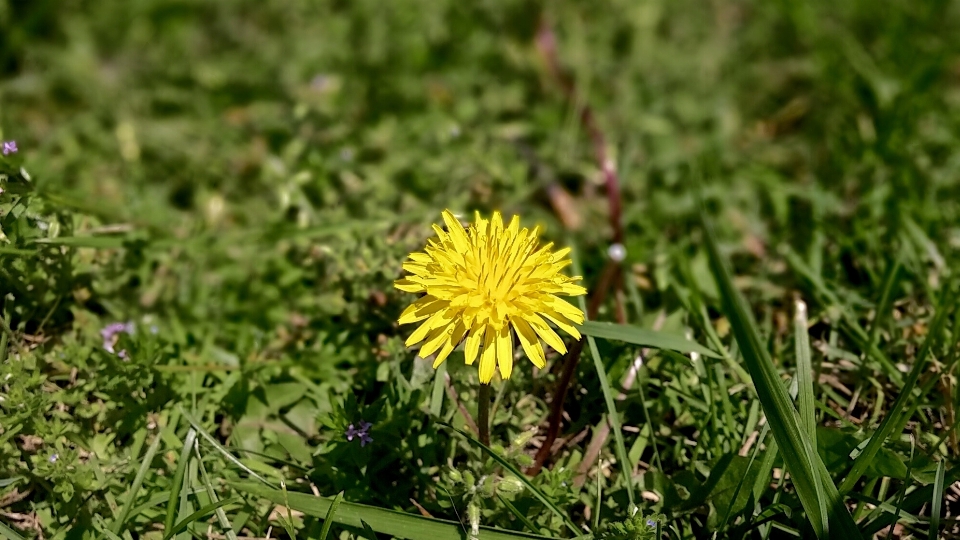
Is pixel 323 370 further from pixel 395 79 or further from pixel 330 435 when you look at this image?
pixel 395 79

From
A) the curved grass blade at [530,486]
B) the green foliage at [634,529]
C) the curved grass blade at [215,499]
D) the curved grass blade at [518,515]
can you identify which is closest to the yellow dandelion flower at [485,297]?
the curved grass blade at [530,486]

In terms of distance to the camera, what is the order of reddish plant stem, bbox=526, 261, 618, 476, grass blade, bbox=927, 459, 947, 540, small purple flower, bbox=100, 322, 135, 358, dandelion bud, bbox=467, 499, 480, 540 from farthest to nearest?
1. small purple flower, bbox=100, 322, 135, 358
2. reddish plant stem, bbox=526, 261, 618, 476
3. dandelion bud, bbox=467, 499, 480, 540
4. grass blade, bbox=927, 459, 947, 540

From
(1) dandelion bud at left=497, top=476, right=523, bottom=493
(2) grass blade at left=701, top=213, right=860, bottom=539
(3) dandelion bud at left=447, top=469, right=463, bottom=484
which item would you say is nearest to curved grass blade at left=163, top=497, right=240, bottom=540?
(3) dandelion bud at left=447, top=469, right=463, bottom=484

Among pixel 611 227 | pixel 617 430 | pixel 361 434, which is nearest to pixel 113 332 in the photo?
pixel 361 434

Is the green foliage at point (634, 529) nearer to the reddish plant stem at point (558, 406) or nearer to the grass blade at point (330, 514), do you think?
the reddish plant stem at point (558, 406)

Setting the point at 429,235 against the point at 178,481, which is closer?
the point at 178,481

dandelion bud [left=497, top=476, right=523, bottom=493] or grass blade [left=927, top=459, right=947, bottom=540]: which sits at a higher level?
grass blade [left=927, top=459, right=947, bottom=540]

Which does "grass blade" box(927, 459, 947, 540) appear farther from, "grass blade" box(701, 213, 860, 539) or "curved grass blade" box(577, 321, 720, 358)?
"curved grass blade" box(577, 321, 720, 358)

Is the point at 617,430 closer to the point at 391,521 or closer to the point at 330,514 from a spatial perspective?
the point at 391,521
